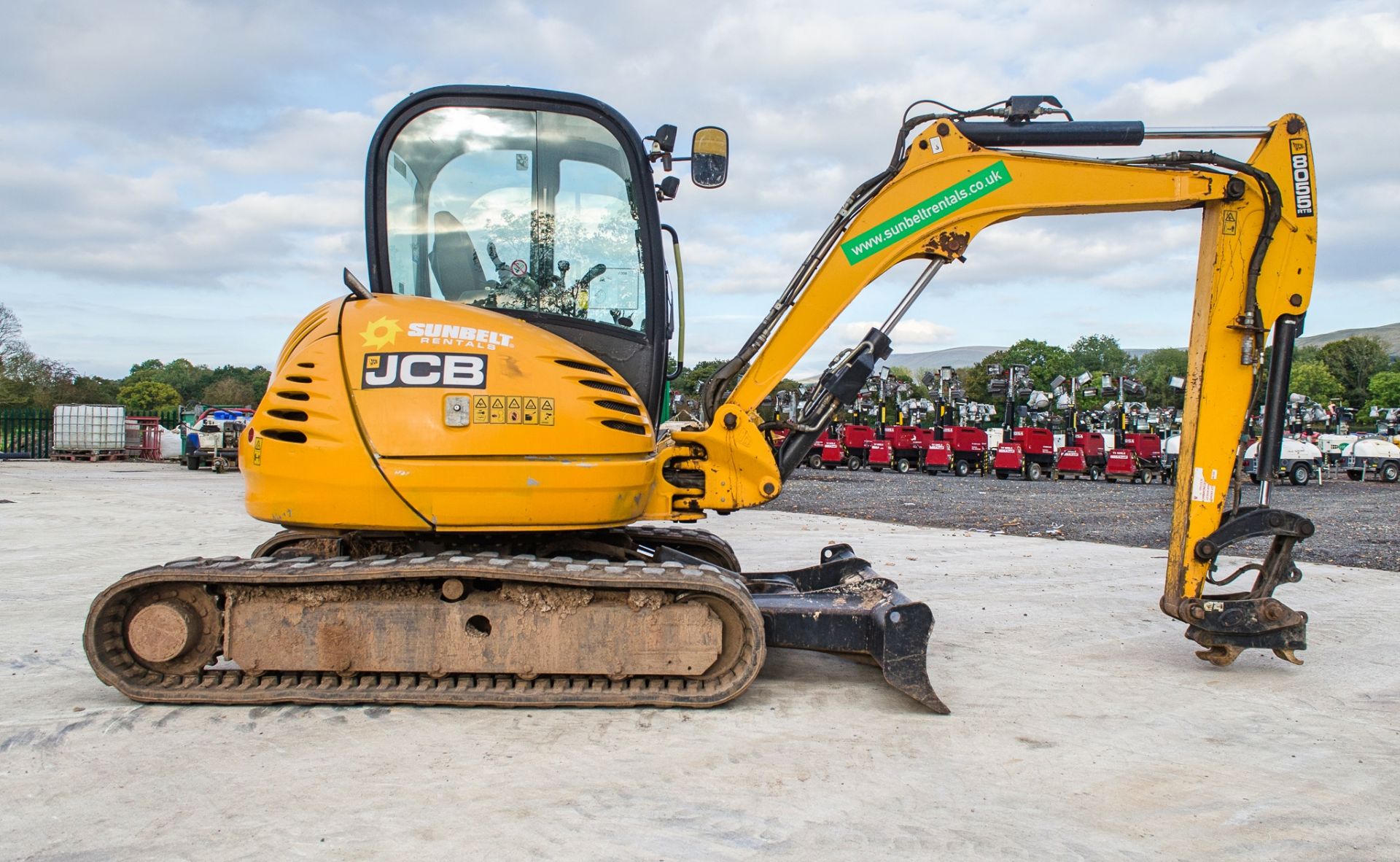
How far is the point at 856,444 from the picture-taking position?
110 feet

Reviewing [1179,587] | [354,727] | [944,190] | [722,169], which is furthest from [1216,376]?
[354,727]

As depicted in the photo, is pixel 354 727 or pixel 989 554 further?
pixel 989 554

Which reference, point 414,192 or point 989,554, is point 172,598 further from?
point 989,554

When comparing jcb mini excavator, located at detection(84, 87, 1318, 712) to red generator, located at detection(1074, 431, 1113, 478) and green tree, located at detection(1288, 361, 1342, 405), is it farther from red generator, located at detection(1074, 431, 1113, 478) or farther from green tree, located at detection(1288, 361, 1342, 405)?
green tree, located at detection(1288, 361, 1342, 405)

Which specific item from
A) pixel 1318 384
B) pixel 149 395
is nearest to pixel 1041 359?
A: pixel 1318 384

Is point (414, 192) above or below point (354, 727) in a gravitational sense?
above

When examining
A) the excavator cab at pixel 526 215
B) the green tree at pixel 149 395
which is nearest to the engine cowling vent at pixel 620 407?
the excavator cab at pixel 526 215

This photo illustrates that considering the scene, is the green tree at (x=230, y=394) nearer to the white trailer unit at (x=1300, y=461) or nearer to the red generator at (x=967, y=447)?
the red generator at (x=967, y=447)

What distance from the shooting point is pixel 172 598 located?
432 cm

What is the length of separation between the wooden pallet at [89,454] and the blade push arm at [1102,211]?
112 feet

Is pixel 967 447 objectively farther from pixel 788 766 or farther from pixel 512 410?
pixel 788 766

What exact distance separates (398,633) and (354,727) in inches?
18.5

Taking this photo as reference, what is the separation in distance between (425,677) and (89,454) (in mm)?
35041

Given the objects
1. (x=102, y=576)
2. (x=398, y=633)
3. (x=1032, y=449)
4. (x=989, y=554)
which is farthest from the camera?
(x=1032, y=449)
